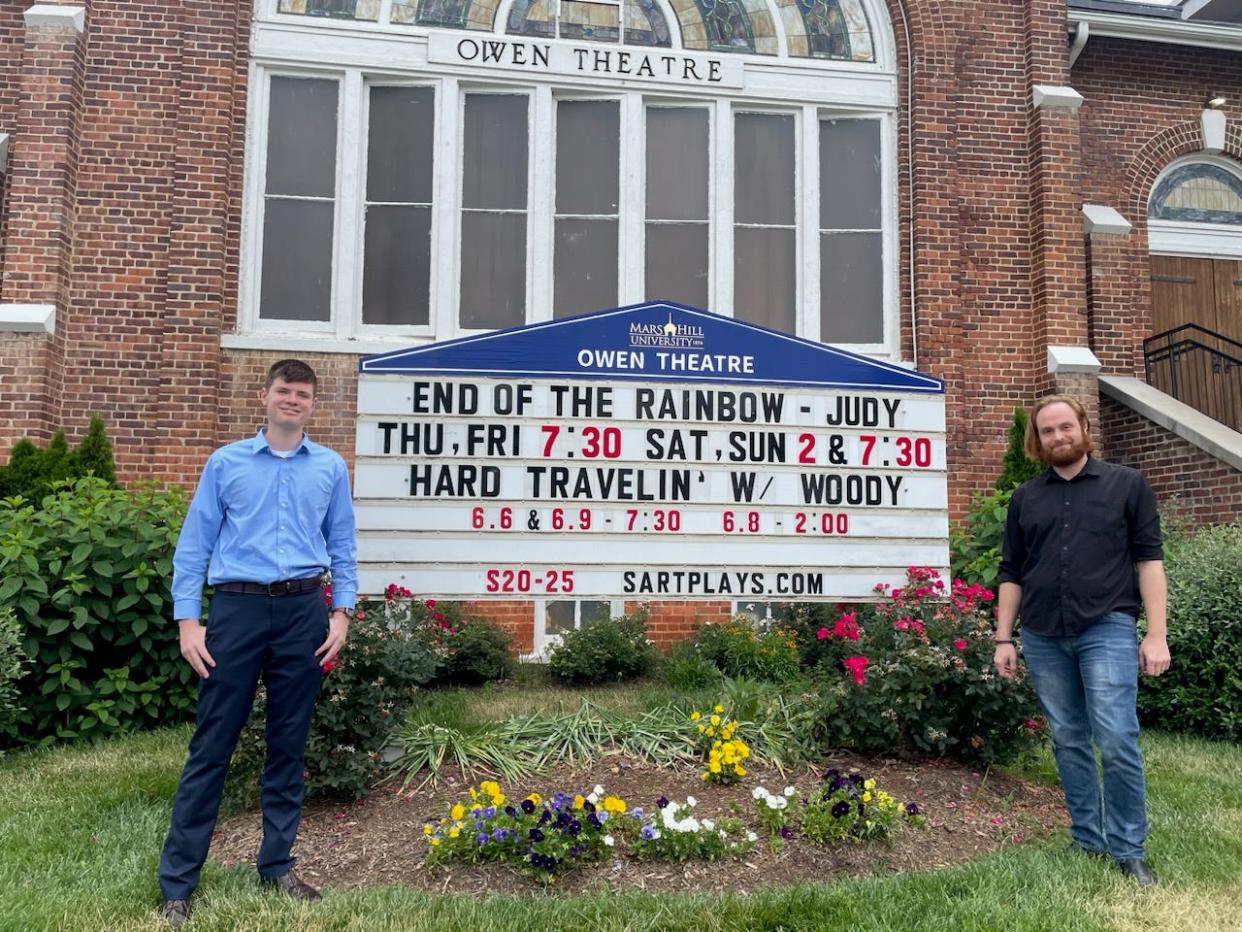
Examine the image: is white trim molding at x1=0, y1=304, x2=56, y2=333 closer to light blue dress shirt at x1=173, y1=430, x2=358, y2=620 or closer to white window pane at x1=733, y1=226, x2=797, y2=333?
light blue dress shirt at x1=173, y1=430, x2=358, y2=620

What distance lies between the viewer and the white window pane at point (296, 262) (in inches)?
395

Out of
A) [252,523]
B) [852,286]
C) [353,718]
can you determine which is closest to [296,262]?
[852,286]

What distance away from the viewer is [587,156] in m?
10.5

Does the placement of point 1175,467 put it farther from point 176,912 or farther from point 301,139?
point 176,912

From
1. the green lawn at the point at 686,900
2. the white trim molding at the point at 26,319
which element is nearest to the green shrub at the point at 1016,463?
the green lawn at the point at 686,900

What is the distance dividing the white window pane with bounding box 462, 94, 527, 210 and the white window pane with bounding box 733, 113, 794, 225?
2.26 metres

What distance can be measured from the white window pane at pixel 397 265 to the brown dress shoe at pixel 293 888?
6892 mm

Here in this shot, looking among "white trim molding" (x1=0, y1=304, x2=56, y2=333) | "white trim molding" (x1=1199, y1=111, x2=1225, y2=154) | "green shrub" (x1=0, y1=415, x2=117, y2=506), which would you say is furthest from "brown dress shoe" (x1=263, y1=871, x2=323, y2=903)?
"white trim molding" (x1=1199, y1=111, x2=1225, y2=154)

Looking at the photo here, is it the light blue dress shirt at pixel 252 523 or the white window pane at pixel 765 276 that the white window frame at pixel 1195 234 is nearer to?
the white window pane at pixel 765 276

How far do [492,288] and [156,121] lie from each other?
350 centimetres

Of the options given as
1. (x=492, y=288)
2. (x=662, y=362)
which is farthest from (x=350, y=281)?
(x=662, y=362)

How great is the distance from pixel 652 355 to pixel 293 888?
347 cm

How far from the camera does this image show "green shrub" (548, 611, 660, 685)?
27.1ft

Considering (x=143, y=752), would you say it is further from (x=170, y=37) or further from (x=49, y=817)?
(x=170, y=37)
